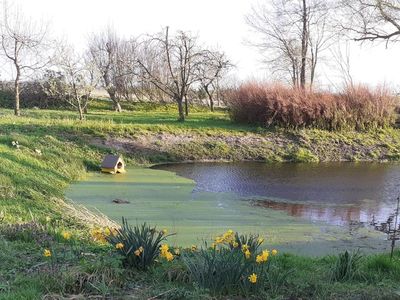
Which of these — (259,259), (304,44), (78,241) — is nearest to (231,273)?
(259,259)

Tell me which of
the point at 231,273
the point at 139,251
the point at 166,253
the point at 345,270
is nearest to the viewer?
the point at 231,273

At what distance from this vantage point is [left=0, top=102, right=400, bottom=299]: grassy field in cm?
397

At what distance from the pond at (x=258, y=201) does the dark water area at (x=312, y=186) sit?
25 mm

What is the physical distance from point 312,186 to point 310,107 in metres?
10.3

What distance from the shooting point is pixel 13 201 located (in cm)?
887

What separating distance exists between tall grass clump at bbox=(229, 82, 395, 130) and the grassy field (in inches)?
131

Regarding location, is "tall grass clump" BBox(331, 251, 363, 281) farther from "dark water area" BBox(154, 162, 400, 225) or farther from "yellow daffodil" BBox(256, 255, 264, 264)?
"dark water area" BBox(154, 162, 400, 225)

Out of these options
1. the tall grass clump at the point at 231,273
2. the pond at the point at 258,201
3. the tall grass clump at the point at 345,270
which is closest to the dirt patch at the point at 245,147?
the pond at the point at 258,201

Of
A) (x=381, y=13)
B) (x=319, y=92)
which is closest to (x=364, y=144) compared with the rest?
(x=319, y=92)

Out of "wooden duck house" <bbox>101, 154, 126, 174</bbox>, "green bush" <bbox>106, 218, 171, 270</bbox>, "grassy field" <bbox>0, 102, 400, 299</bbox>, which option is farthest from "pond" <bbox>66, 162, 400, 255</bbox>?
"green bush" <bbox>106, 218, 171, 270</bbox>

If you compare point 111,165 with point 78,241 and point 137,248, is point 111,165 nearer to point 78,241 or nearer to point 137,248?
point 78,241

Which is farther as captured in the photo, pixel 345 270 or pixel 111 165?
pixel 111 165

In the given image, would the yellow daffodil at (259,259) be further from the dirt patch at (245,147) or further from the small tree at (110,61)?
the small tree at (110,61)

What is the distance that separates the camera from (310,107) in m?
24.4
